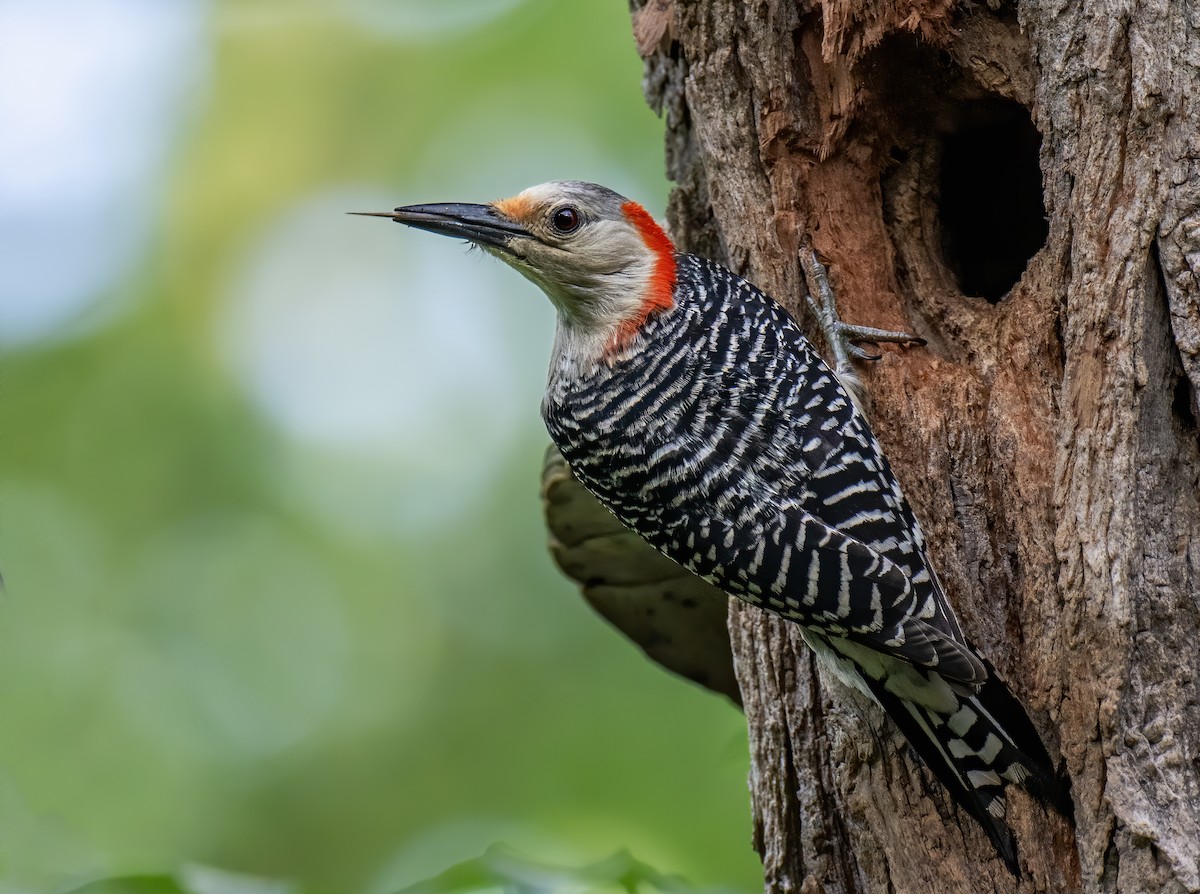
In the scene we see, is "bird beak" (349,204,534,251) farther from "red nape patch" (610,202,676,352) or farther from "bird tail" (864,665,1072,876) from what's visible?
"bird tail" (864,665,1072,876)

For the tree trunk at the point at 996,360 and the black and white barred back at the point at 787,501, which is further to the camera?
the black and white barred back at the point at 787,501

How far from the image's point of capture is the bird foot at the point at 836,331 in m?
3.85

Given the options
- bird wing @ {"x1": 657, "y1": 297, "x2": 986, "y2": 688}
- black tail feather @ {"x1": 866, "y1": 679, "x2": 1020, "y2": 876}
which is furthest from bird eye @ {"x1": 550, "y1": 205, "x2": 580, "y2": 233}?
black tail feather @ {"x1": 866, "y1": 679, "x2": 1020, "y2": 876}

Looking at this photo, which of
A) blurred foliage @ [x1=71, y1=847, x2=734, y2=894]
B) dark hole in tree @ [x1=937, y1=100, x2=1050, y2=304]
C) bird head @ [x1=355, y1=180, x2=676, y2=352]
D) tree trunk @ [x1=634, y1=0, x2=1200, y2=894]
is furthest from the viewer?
dark hole in tree @ [x1=937, y1=100, x2=1050, y2=304]

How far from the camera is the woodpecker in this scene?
318 centimetres

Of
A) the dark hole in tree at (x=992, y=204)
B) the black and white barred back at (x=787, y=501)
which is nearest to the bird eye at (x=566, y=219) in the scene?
the black and white barred back at (x=787, y=501)

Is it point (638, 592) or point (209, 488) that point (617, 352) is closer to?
point (638, 592)

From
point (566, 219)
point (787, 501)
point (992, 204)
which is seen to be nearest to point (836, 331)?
point (787, 501)

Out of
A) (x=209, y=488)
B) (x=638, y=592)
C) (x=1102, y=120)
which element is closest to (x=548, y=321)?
(x=209, y=488)

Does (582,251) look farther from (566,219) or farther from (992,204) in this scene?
(992,204)

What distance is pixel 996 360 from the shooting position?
11.6ft

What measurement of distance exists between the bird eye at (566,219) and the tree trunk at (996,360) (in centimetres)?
50

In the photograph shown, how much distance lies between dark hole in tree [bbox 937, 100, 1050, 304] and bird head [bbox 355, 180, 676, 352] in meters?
1.10

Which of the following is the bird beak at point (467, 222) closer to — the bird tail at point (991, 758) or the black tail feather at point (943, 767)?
the black tail feather at point (943, 767)
